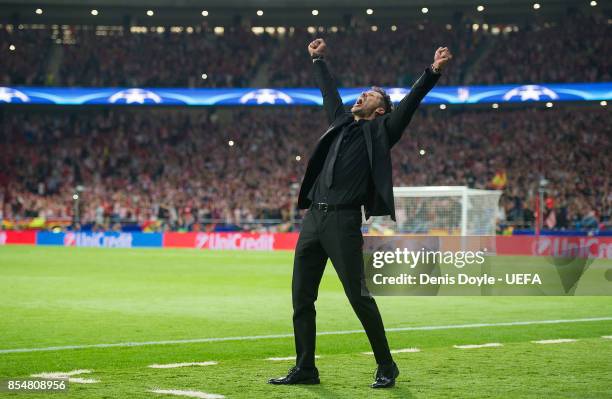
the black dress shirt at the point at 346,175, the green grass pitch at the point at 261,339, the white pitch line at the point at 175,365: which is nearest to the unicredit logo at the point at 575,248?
the green grass pitch at the point at 261,339

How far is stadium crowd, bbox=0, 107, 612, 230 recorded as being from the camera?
44.4 meters

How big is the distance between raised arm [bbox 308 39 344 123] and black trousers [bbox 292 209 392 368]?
0.91 metres

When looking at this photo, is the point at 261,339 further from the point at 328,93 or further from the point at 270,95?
the point at 270,95

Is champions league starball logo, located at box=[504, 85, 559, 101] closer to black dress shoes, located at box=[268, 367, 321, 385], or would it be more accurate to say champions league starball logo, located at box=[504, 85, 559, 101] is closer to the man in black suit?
the man in black suit

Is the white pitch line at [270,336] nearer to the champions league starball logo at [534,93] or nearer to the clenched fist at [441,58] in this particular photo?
the clenched fist at [441,58]

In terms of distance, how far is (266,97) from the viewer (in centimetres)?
4616

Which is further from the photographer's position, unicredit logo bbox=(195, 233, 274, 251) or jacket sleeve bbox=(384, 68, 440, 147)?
unicredit logo bbox=(195, 233, 274, 251)

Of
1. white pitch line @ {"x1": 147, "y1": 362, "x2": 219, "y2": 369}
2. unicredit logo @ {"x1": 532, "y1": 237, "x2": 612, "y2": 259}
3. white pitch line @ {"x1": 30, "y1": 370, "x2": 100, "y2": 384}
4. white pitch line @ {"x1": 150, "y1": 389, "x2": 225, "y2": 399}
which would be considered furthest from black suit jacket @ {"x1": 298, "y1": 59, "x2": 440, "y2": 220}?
unicredit logo @ {"x1": 532, "y1": 237, "x2": 612, "y2": 259}

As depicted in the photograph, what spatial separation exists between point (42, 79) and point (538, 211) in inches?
1037

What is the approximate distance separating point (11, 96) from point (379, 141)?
41238 mm

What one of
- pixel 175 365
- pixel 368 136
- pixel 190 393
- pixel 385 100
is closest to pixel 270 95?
pixel 175 365

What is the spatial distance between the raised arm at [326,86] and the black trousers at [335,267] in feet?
2.97

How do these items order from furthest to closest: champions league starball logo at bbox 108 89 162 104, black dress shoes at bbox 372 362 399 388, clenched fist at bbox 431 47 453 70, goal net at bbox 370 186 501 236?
champions league starball logo at bbox 108 89 162 104 → goal net at bbox 370 186 501 236 → black dress shoes at bbox 372 362 399 388 → clenched fist at bbox 431 47 453 70

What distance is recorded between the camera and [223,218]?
45.1m
